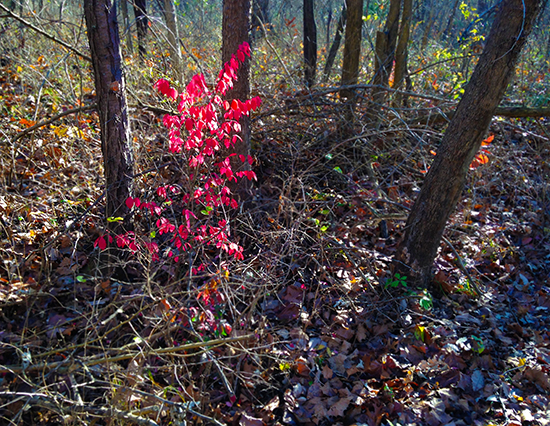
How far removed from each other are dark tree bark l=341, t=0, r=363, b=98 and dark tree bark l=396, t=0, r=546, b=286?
2.83 m

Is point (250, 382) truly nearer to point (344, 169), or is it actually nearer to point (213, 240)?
point (213, 240)

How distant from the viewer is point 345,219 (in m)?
5.09

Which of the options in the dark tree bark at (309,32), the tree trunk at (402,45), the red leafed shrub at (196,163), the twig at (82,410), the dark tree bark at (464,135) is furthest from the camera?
the dark tree bark at (309,32)

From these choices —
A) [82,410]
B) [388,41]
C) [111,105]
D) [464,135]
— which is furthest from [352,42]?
[82,410]

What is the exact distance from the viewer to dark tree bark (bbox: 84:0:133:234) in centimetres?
337

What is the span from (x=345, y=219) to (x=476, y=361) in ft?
7.12

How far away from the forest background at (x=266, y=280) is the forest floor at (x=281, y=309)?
0.02 metres

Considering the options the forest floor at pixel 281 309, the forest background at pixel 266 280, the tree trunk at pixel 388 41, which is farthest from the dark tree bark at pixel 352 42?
the forest floor at pixel 281 309

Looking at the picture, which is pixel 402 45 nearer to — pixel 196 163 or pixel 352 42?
pixel 352 42

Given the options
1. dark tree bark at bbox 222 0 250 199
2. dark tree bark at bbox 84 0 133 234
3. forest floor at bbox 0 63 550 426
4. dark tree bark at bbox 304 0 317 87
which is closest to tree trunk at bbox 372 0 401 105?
forest floor at bbox 0 63 550 426

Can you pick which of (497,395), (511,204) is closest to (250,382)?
(497,395)

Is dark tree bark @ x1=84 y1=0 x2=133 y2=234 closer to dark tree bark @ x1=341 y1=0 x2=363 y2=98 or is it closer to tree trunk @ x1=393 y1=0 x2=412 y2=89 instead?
dark tree bark @ x1=341 y1=0 x2=363 y2=98

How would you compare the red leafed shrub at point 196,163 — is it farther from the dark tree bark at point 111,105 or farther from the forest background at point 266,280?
the dark tree bark at point 111,105

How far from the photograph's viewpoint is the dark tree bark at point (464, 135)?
10.8 feet
